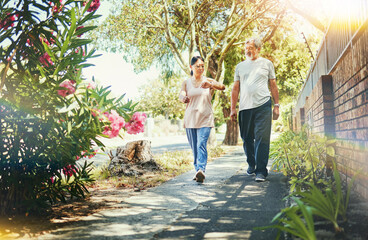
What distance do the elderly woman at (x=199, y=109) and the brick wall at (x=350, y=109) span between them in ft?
5.48

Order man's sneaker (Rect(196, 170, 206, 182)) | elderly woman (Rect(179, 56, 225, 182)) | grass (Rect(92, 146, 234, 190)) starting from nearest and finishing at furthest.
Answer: man's sneaker (Rect(196, 170, 206, 182)) → grass (Rect(92, 146, 234, 190)) → elderly woman (Rect(179, 56, 225, 182))

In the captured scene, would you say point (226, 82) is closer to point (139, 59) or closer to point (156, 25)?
point (139, 59)

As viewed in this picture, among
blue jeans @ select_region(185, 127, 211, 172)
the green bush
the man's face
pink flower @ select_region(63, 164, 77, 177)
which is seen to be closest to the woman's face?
the man's face

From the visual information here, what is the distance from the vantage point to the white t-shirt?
17.7 ft

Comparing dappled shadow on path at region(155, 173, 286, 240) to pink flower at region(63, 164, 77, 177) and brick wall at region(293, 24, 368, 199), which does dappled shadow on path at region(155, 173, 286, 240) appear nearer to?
brick wall at region(293, 24, 368, 199)

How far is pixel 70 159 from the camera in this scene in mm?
3449

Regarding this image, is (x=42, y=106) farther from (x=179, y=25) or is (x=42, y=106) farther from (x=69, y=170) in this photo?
(x=179, y=25)

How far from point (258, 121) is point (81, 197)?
2.79 meters

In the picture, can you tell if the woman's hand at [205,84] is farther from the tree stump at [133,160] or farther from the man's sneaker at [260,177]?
the tree stump at [133,160]

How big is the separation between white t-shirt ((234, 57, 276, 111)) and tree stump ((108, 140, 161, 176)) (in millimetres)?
2559

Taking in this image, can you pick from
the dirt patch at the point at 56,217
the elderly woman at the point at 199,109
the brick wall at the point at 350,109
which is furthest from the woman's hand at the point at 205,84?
the dirt patch at the point at 56,217

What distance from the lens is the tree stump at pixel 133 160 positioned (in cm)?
680

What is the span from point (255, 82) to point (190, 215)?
2.76 m

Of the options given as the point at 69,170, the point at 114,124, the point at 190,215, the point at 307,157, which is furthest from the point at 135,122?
the point at 307,157
